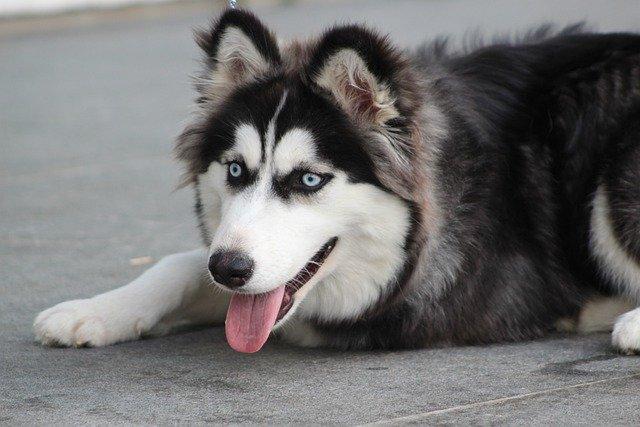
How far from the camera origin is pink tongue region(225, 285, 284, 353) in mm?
4578

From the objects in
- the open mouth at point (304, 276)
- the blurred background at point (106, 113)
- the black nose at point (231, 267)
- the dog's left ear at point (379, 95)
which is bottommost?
the blurred background at point (106, 113)

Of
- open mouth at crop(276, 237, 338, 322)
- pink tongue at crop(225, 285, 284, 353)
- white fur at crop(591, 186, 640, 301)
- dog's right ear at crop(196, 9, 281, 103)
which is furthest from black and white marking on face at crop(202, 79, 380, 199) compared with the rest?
white fur at crop(591, 186, 640, 301)

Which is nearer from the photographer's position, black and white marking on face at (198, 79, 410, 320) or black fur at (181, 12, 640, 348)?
black and white marking on face at (198, 79, 410, 320)

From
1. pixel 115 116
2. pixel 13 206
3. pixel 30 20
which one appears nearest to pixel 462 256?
pixel 13 206

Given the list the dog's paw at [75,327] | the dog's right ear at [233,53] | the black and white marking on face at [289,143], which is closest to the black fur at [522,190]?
the black and white marking on face at [289,143]

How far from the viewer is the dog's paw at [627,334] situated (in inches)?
185

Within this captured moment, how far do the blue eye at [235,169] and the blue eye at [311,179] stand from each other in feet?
0.90

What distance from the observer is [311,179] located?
453 cm

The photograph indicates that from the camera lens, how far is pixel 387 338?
4.95m

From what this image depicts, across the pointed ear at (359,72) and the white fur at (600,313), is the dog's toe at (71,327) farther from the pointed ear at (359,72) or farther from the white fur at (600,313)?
the white fur at (600,313)

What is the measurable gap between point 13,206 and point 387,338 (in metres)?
3.92

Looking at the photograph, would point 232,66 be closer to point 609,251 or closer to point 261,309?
point 261,309

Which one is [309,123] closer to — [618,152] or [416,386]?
[416,386]

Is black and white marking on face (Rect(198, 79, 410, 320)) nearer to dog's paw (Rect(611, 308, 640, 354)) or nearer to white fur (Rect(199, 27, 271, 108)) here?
white fur (Rect(199, 27, 271, 108))
